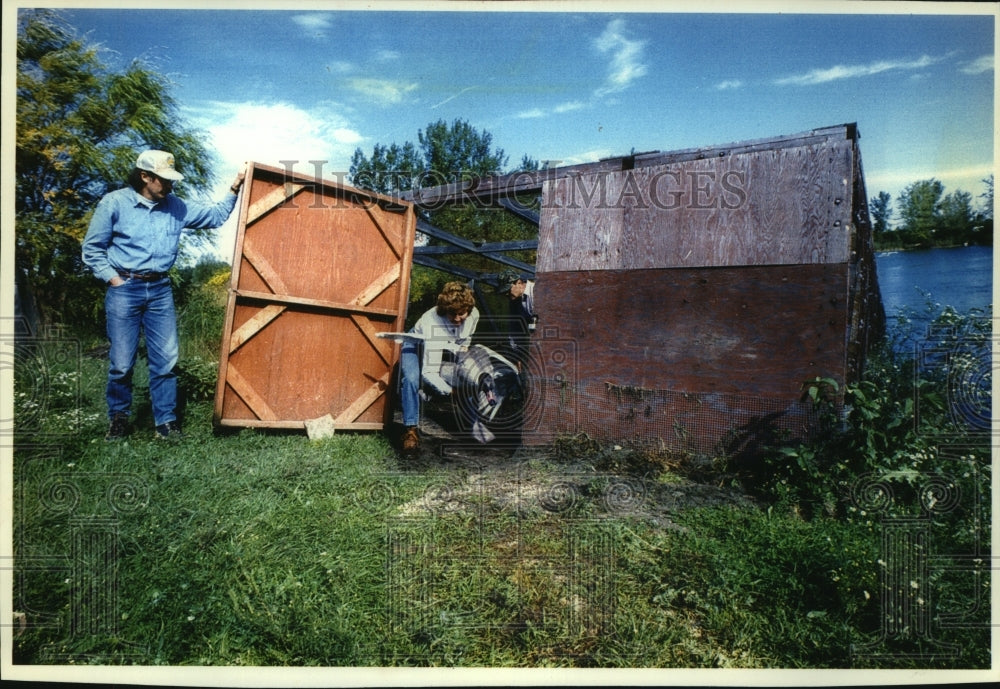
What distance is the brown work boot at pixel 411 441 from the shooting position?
4001mm

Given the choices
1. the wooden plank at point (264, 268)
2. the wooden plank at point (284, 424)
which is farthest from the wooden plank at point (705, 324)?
the wooden plank at point (264, 268)

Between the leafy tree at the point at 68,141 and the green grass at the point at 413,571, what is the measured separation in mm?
522

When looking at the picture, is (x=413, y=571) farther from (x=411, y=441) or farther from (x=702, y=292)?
(x=702, y=292)

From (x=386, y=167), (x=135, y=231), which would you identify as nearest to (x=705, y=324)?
(x=386, y=167)

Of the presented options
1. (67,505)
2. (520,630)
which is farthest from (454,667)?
(67,505)

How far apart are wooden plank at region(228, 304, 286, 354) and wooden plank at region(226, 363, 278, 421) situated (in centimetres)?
21

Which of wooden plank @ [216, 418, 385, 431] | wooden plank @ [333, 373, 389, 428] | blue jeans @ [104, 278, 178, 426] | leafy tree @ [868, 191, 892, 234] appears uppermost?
leafy tree @ [868, 191, 892, 234]

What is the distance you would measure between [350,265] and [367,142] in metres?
1.45

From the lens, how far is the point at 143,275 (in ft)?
11.2

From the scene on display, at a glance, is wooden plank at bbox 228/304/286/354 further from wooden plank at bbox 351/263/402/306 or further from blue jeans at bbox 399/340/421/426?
blue jeans at bbox 399/340/421/426

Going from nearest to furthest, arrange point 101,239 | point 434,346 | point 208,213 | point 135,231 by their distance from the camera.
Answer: point 101,239, point 135,231, point 208,213, point 434,346

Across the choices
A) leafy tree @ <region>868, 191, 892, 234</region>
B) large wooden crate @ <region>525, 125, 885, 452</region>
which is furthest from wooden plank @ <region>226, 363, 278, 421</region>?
leafy tree @ <region>868, 191, 892, 234</region>

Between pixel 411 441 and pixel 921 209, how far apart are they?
413 centimetres

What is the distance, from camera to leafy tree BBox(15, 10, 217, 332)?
9.24ft
